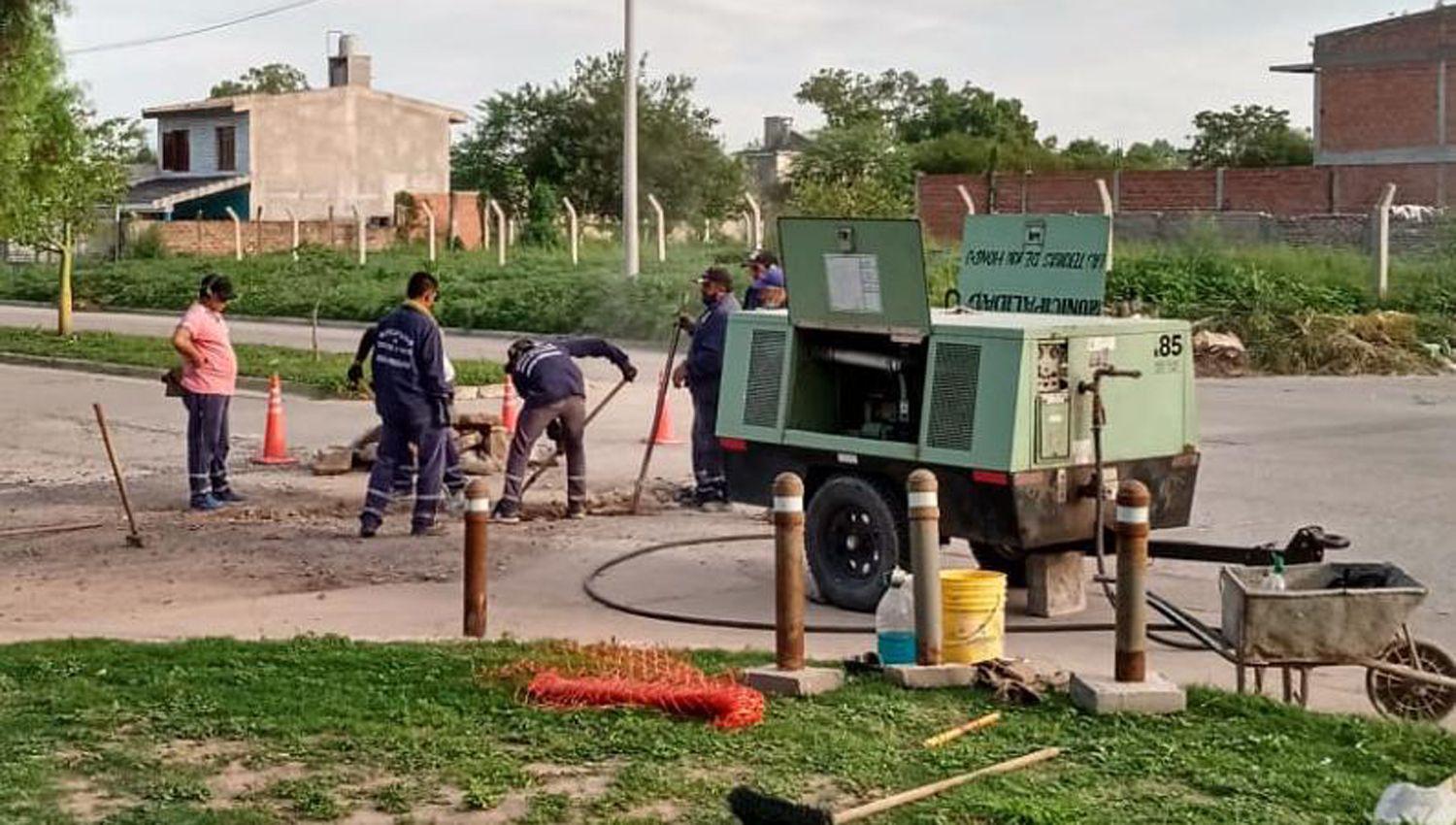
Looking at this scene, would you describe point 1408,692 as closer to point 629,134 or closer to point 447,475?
point 447,475

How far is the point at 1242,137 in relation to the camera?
84125 millimetres

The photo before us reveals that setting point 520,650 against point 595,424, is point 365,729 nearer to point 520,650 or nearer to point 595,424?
point 520,650

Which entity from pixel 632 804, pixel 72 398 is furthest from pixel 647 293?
pixel 632 804

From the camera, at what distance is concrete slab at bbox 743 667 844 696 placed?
8477 mm

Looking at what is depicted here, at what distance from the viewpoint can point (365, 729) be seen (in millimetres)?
7973

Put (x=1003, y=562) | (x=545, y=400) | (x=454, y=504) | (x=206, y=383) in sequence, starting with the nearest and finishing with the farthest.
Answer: (x=1003, y=562) → (x=545, y=400) → (x=454, y=504) → (x=206, y=383)

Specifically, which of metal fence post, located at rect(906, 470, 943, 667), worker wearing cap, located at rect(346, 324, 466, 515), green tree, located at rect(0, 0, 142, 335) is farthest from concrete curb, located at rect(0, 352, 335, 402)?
→ metal fence post, located at rect(906, 470, 943, 667)

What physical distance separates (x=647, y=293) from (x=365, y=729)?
96.0 ft

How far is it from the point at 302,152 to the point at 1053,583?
Answer: 63960 mm

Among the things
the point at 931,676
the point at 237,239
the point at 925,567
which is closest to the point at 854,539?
the point at 925,567

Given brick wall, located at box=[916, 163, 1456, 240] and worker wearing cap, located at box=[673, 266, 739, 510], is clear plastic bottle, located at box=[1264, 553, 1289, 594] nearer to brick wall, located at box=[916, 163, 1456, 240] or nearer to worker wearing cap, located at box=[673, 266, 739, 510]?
worker wearing cap, located at box=[673, 266, 739, 510]

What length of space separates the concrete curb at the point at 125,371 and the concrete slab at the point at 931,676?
661 inches

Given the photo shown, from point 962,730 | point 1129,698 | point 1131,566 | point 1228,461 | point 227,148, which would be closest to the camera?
point 962,730

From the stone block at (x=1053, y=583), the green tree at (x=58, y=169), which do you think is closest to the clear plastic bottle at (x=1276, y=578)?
the stone block at (x=1053, y=583)
